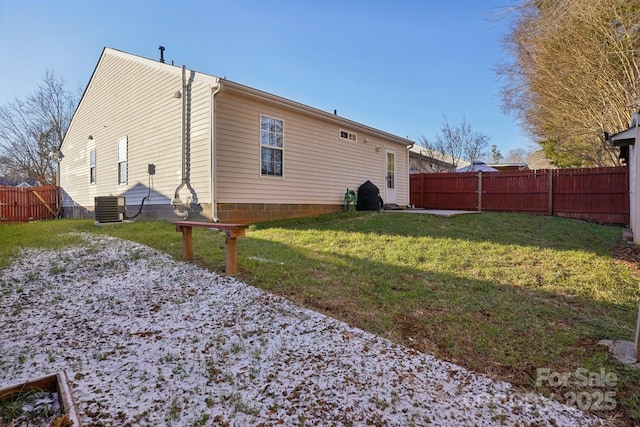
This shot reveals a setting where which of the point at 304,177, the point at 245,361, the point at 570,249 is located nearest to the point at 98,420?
the point at 245,361

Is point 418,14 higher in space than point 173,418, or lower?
higher

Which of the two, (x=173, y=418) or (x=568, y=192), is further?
(x=568, y=192)

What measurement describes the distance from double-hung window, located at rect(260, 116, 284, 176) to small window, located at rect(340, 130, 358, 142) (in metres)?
2.54

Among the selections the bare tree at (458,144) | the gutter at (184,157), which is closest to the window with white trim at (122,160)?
the gutter at (184,157)

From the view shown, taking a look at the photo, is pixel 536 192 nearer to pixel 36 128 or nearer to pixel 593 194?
pixel 593 194

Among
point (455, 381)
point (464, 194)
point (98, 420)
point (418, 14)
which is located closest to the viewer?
point (98, 420)

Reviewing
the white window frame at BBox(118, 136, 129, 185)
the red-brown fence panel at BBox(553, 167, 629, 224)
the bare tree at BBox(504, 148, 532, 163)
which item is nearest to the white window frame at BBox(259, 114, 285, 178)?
→ the white window frame at BBox(118, 136, 129, 185)

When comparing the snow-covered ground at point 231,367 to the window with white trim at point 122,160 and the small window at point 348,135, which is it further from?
the small window at point 348,135

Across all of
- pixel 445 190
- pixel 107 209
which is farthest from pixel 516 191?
pixel 107 209

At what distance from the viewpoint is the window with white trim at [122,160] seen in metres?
10.6

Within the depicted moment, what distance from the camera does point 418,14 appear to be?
898 centimetres

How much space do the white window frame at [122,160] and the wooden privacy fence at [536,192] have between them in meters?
11.2

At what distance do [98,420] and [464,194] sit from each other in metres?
13.9

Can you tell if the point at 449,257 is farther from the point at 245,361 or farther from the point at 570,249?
the point at 245,361
